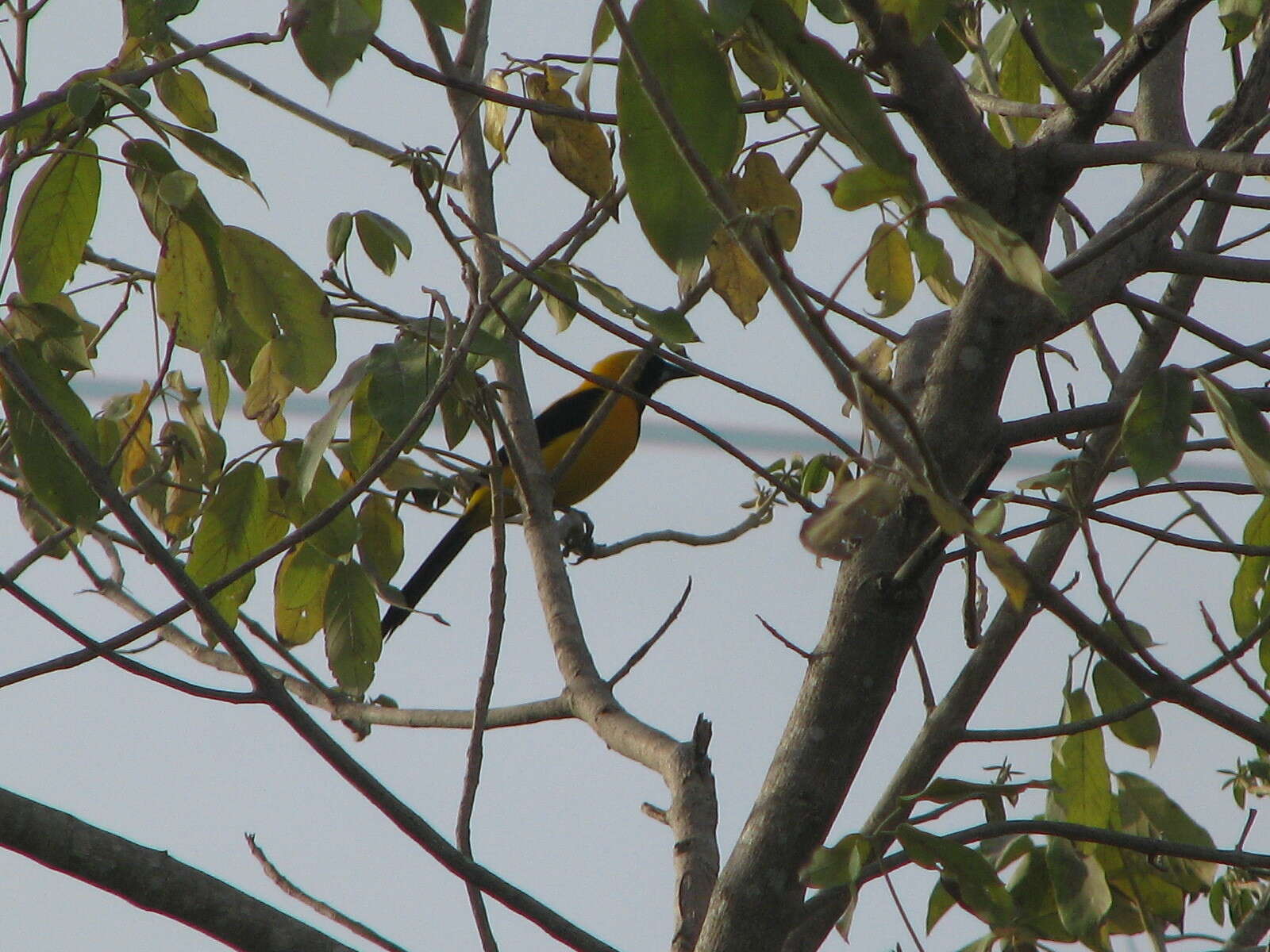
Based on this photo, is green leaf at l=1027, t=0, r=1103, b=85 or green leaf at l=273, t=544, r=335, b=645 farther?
green leaf at l=273, t=544, r=335, b=645

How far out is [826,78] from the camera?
2.52 ft

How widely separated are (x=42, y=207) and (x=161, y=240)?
13 cm

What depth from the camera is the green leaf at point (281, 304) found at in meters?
1.42

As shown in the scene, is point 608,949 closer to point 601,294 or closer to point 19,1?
point 601,294

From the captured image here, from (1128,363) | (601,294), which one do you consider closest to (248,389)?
(601,294)

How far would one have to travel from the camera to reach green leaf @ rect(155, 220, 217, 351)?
1.40 m

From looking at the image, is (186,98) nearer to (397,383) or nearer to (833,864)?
(397,383)

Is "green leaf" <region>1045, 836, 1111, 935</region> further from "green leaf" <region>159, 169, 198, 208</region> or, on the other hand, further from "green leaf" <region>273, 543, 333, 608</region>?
"green leaf" <region>159, 169, 198, 208</region>

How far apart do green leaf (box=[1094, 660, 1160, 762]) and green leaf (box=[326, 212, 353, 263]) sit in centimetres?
107

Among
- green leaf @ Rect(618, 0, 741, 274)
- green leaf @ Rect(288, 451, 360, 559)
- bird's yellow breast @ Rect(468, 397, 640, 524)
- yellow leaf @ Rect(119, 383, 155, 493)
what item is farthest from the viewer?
bird's yellow breast @ Rect(468, 397, 640, 524)

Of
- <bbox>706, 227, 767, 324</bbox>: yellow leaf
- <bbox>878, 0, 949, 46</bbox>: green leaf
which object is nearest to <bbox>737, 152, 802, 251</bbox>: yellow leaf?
<bbox>706, 227, 767, 324</bbox>: yellow leaf

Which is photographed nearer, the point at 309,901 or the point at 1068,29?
the point at 1068,29

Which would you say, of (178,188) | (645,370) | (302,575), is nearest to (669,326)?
(178,188)

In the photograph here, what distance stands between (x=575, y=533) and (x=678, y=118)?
12.4 feet
